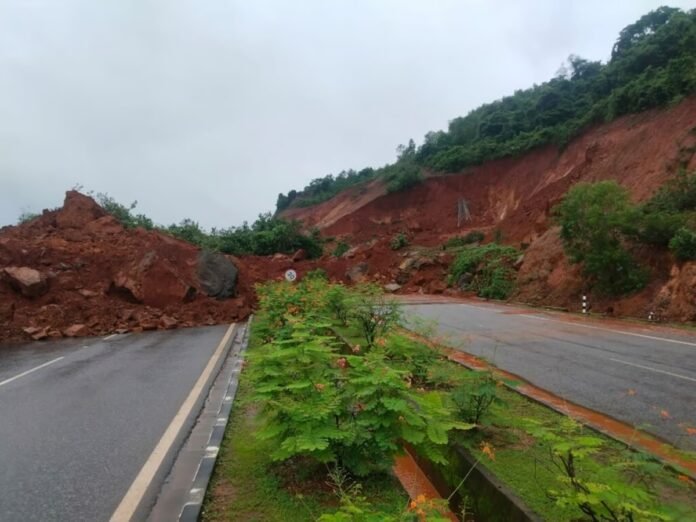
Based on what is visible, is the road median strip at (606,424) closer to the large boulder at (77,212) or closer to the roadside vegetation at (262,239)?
the large boulder at (77,212)

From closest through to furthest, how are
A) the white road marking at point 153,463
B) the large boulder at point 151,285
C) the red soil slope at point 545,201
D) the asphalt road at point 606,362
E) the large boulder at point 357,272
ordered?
1. the white road marking at point 153,463
2. the asphalt road at point 606,362
3. the large boulder at point 151,285
4. the red soil slope at point 545,201
5. the large boulder at point 357,272

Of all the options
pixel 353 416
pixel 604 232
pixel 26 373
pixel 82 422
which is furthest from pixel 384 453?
pixel 604 232

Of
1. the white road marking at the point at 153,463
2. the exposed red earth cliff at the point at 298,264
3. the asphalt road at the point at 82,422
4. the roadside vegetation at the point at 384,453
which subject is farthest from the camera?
the exposed red earth cliff at the point at 298,264

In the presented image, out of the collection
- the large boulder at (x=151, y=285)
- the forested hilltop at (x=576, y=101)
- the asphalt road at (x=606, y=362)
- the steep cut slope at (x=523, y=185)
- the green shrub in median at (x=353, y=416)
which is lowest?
the asphalt road at (x=606, y=362)

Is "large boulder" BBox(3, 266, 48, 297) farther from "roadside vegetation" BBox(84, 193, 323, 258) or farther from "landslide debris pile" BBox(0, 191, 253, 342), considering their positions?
"roadside vegetation" BBox(84, 193, 323, 258)

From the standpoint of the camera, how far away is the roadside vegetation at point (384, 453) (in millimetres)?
3342

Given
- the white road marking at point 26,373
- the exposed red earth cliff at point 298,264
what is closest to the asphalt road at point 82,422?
the white road marking at point 26,373

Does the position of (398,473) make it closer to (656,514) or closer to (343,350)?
(656,514)

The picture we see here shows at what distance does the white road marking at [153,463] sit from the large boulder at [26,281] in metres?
13.5

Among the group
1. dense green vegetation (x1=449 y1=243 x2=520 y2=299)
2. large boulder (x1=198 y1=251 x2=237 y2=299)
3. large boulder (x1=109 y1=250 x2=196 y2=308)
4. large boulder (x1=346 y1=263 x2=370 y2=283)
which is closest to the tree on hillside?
dense green vegetation (x1=449 y1=243 x2=520 y2=299)

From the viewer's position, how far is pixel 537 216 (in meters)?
40.5

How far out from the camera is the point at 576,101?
52.2 metres

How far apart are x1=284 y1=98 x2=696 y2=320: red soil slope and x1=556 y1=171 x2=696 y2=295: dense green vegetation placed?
2.42 ft

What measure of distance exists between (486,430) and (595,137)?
142 feet
